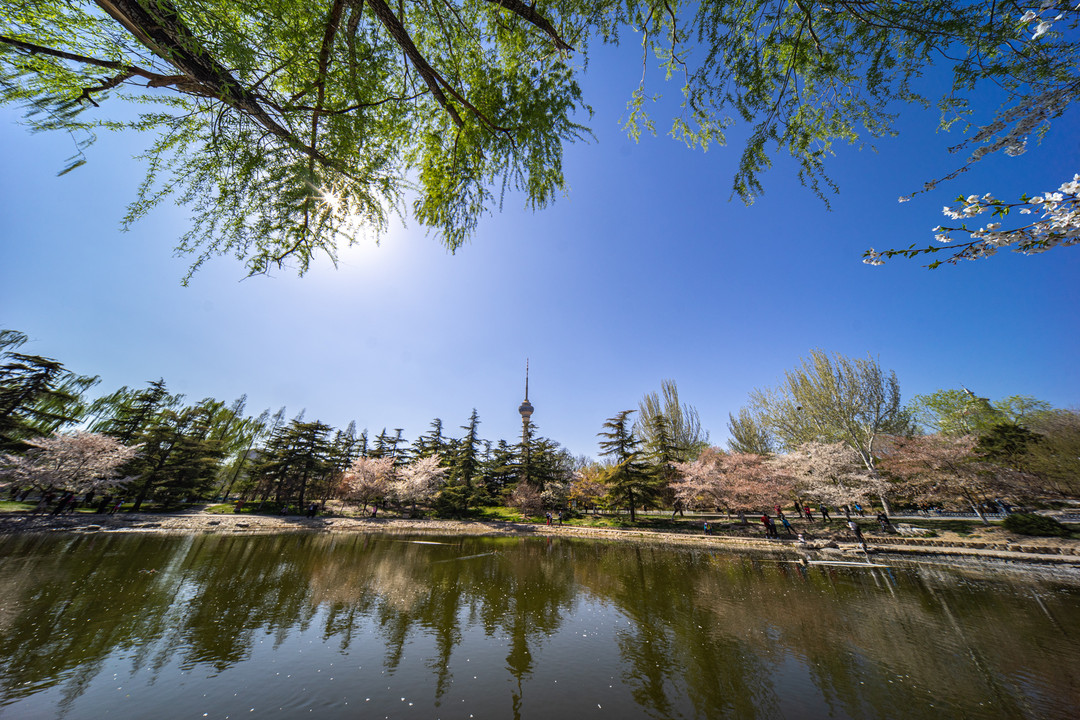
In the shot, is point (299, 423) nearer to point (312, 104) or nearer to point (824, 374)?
point (312, 104)

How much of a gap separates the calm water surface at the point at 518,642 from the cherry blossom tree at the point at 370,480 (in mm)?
17806

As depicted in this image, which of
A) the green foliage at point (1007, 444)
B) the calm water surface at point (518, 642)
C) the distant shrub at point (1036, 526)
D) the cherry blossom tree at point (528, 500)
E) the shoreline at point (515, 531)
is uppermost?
the green foliage at point (1007, 444)

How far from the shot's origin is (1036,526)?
49.0 ft

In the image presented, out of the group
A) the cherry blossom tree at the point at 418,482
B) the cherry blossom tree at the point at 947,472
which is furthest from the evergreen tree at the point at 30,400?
the cherry blossom tree at the point at 947,472

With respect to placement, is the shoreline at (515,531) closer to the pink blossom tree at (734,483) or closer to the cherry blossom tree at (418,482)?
the cherry blossom tree at (418,482)

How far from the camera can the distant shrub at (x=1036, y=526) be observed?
1459 cm

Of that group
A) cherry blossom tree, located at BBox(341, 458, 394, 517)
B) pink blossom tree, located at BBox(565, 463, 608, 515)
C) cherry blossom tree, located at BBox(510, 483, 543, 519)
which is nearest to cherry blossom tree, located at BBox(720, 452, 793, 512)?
pink blossom tree, located at BBox(565, 463, 608, 515)

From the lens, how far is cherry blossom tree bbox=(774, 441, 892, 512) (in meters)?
19.3

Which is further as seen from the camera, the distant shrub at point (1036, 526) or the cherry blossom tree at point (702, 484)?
the cherry blossom tree at point (702, 484)

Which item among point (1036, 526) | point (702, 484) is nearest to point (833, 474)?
point (1036, 526)

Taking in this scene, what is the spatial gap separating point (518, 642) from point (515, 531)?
1848 centimetres

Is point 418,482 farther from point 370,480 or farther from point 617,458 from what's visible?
point 617,458

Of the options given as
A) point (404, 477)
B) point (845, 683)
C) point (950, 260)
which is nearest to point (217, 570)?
point (845, 683)

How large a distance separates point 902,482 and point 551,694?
90.3ft
